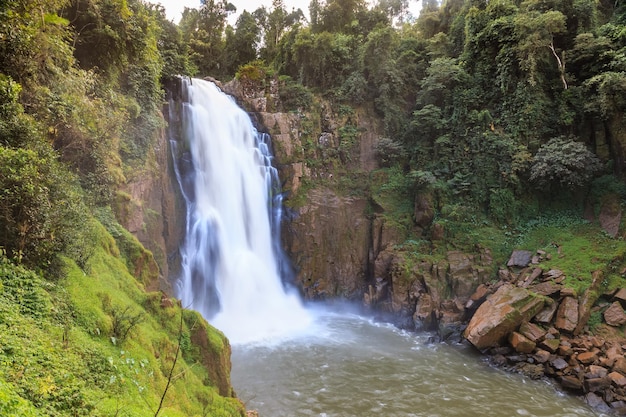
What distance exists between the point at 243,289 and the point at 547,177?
48.8 feet

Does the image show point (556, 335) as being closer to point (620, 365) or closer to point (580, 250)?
point (620, 365)

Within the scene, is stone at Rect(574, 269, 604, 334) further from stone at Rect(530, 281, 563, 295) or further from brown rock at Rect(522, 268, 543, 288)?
brown rock at Rect(522, 268, 543, 288)

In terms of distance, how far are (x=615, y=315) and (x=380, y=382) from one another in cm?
845

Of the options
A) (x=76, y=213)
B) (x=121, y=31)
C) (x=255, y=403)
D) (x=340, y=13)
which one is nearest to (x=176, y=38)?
(x=121, y=31)

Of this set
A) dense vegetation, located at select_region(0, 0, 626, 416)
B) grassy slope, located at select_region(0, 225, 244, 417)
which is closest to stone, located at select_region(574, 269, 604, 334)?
dense vegetation, located at select_region(0, 0, 626, 416)

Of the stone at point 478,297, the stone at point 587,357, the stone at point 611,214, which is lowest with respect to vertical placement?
the stone at point 587,357

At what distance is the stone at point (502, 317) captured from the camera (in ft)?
42.0

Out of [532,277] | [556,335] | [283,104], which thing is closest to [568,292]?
[532,277]

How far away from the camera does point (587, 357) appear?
11383mm

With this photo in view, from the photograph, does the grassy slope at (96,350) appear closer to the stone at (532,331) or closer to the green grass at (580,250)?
the stone at (532,331)

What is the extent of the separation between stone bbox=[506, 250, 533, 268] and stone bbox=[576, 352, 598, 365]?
4.97 meters

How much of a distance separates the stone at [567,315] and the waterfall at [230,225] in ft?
31.7

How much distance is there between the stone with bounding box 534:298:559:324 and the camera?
1291 centimetres

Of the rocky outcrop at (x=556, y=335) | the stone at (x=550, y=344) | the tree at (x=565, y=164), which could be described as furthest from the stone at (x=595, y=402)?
the tree at (x=565, y=164)
